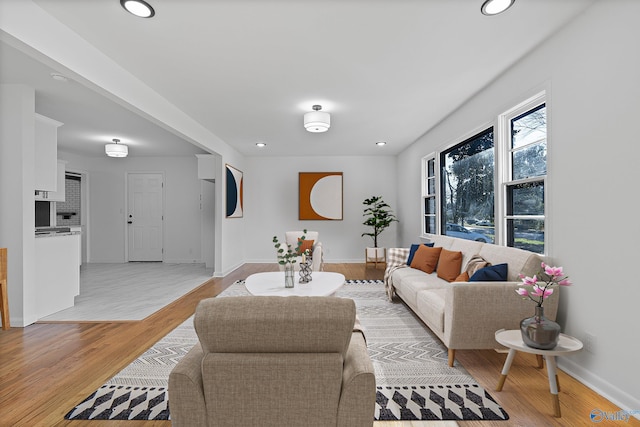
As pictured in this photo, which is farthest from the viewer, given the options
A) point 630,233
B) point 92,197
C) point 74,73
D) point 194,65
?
point 92,197

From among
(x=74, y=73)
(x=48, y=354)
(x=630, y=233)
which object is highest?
(x=74, y=73)

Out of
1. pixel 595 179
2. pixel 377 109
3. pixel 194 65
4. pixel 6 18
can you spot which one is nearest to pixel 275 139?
pixel 377 109

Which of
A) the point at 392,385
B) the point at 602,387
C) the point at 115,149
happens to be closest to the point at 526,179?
the point at 602,387

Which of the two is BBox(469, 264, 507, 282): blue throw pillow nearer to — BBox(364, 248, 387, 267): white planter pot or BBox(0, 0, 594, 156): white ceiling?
BBox(0, 0, 594, 156): white ceiling

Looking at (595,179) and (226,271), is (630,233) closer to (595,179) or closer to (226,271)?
(595,179)

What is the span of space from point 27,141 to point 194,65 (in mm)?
2094

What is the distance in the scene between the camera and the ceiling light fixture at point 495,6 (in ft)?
7.00

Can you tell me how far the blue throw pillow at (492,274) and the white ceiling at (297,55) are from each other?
1.69 meters

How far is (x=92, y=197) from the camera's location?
800cm

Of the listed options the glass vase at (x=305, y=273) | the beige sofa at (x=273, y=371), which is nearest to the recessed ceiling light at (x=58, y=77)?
the glass vase at (x=305, y=273)

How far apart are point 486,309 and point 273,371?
186 centimetres

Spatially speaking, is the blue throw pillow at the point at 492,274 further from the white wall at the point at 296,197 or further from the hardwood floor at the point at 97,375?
the white wall at the point at 296,197

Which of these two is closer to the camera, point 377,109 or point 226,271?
point 377,109

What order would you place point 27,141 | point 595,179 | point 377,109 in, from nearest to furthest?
1. point 595,179
2. point 27,141
3. point 377,109
